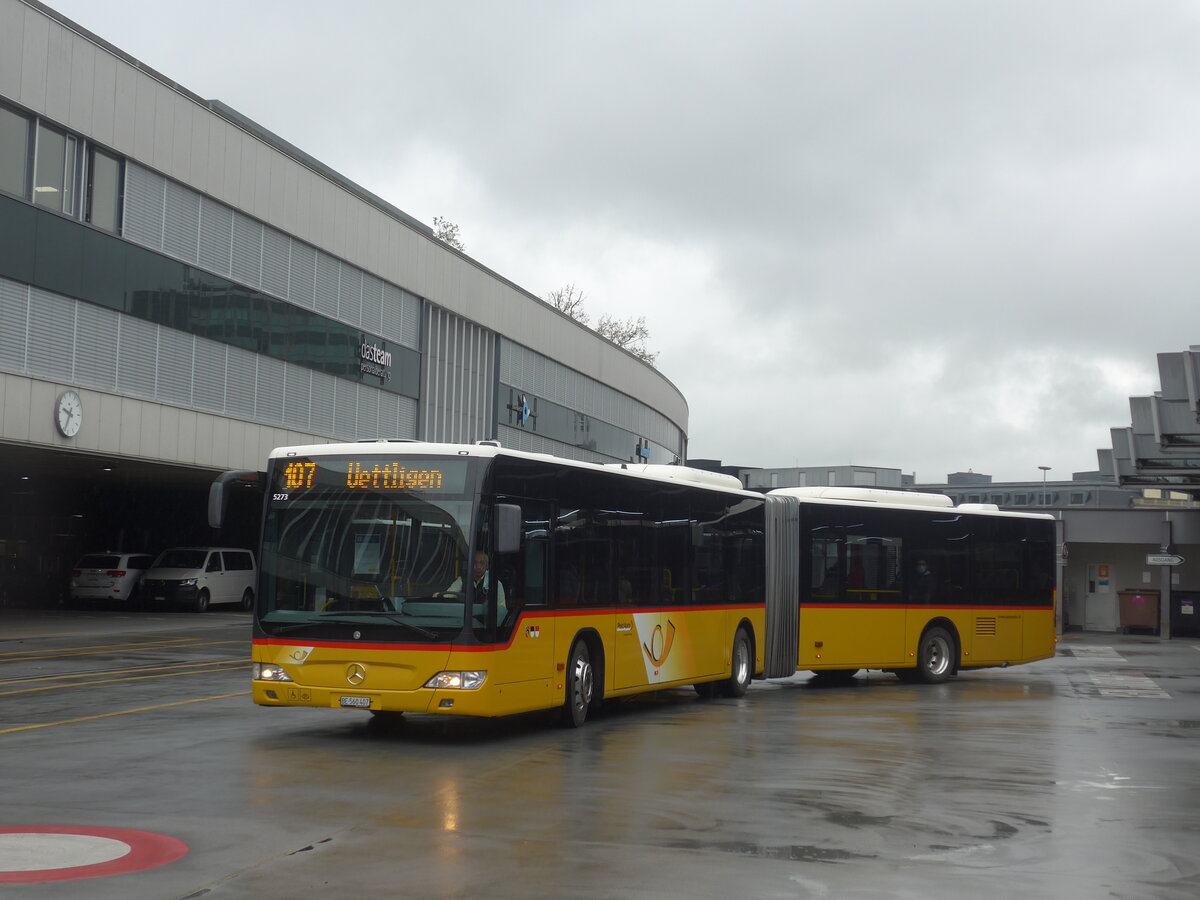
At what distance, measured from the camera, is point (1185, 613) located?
48.5 m

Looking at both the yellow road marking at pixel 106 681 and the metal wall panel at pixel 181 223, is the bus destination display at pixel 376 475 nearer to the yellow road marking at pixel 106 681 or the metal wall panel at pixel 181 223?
the yellow road marking at pixel 106 681

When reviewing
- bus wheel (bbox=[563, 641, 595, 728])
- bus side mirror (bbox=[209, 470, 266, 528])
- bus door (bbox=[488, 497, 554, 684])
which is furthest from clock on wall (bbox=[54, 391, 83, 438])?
bus door (bbox=[488, 497, 554, 684])

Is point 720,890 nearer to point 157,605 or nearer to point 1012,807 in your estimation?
point 1012,807

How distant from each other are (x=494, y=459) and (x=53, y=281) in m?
19.0

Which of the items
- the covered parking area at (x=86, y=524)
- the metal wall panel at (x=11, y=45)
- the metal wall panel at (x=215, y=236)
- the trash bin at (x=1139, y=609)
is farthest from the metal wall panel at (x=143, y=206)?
the trash bin at (x=1139, y=609)

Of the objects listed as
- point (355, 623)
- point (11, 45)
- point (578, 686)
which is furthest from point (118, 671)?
point (11, 45)

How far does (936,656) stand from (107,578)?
26545 millimetres

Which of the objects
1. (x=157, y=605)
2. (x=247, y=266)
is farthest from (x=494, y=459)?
(x=157, y=605)

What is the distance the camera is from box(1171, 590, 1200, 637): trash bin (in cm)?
4828

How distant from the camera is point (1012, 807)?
32.6ft

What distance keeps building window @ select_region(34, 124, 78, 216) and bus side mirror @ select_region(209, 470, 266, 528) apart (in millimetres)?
17500

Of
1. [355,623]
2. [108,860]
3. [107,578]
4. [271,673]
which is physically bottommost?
[108,860]

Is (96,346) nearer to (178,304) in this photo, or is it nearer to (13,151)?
(178,304)

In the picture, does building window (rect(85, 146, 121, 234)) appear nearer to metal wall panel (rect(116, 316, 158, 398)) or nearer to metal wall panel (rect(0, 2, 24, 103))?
metal wall panel (rect(116, 316, 158, 398))
